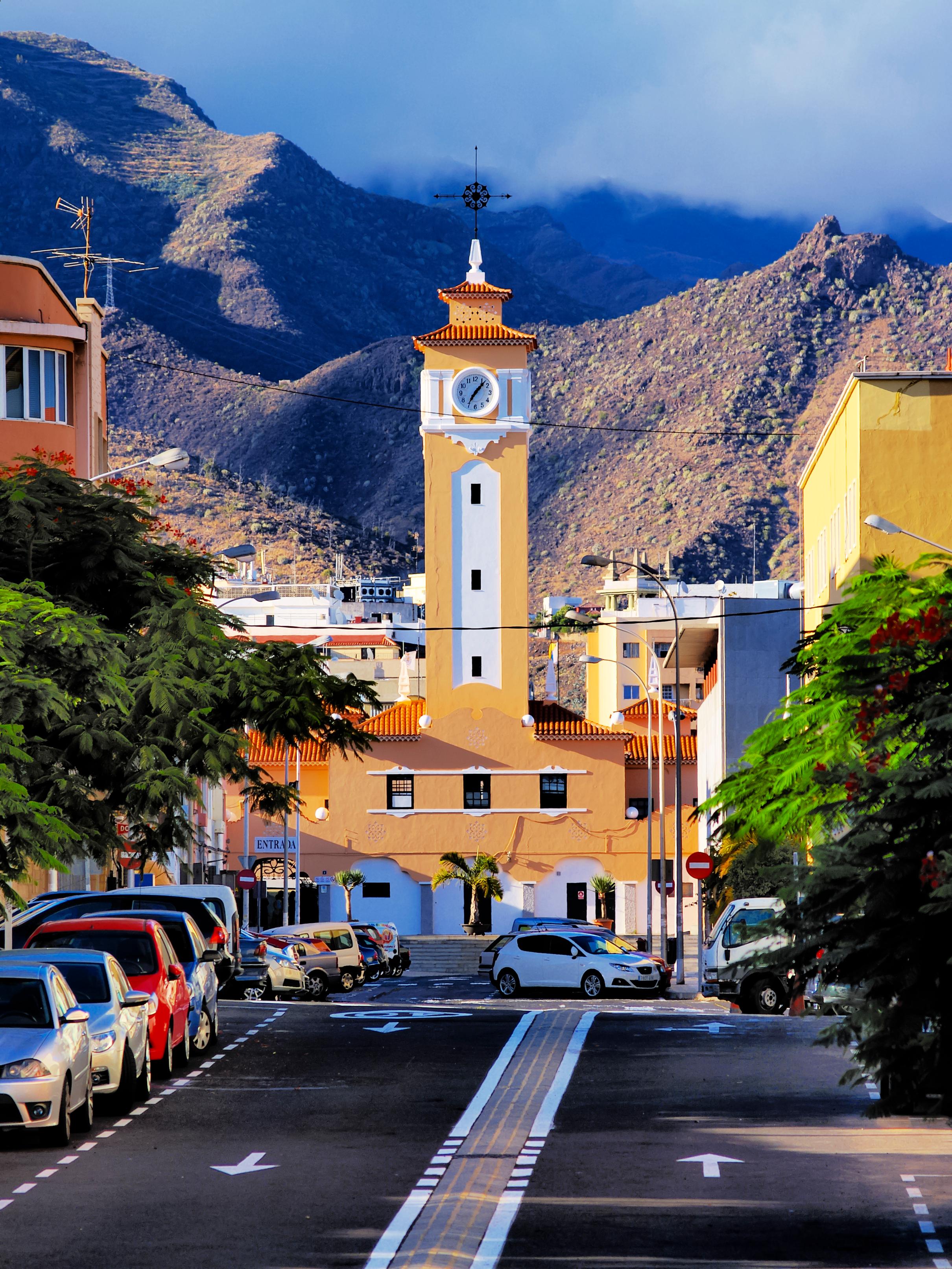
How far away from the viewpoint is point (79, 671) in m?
25.5

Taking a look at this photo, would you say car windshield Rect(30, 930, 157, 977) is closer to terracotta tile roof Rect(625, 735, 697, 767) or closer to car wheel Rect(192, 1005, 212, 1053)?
car wheel Rect(192, 1005, 212, 1053)

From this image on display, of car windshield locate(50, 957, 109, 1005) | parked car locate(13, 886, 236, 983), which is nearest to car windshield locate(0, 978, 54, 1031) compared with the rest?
car windshield locate(50, 957, 109, 1005)

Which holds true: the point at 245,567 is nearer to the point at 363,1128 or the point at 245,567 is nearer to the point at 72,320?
the point at 72,320

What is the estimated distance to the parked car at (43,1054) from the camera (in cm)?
1562

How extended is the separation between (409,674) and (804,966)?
86015mm

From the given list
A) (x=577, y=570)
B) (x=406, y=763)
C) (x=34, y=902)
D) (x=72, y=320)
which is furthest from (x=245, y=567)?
(x=34, y=902)

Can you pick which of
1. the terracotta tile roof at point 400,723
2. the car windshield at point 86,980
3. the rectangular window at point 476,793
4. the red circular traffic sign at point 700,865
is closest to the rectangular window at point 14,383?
the red circular traffic sign at point 700,865

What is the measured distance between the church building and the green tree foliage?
45.8 m

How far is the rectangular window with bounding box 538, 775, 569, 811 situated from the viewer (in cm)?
8181

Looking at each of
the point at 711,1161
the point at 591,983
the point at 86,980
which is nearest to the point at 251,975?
the point at 591,983

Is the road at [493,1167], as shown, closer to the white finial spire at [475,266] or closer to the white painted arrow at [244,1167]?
the white painted arrow at [244,1167]

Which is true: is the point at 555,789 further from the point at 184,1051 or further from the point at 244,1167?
the point at 244,1167

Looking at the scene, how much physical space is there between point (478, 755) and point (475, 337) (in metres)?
17.9

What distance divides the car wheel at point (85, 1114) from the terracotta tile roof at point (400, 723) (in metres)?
62.9
